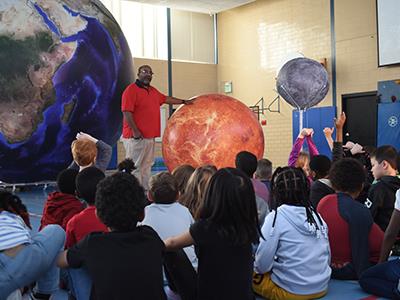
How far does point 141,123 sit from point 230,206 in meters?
3.95

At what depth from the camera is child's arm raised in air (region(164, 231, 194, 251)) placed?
2.52 metres

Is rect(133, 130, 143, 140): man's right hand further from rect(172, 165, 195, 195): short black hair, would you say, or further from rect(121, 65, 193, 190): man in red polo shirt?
rect(172, 165, 195, 195): short black hair

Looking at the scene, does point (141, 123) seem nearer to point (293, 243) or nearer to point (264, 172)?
point (264, 172)

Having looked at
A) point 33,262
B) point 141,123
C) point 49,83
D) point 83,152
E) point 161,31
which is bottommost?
point 33,262

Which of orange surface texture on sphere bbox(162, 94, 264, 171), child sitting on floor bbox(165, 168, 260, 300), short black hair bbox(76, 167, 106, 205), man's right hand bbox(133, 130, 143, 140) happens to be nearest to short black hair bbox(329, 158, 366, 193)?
child sitting on floor bbox(165, 168, 260, 300)

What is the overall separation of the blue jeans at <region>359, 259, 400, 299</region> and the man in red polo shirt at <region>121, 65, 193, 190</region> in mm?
3309

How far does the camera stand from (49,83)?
19.2 ft

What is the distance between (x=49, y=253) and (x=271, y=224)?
1.30 meters

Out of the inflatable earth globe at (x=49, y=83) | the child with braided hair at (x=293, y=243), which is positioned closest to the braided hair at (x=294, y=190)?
the child with braided hair at (x=293, y=243)

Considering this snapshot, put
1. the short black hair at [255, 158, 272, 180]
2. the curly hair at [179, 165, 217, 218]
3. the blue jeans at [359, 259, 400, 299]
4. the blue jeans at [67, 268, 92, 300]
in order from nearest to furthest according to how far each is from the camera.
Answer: the blue jeans at [67, 268, 92, 300]
the blue jeans at [359, 259, 400, 299]
the curly hair at [179, 165, 217, 218]
the short black hair at [255, 158, 272, 180]

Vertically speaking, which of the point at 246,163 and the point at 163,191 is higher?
the point at 246,163

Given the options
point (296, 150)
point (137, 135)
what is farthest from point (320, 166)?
point (137, 135)

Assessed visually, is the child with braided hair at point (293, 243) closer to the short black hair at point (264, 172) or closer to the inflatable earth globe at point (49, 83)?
Answer: the short black hair at point (264, 172)

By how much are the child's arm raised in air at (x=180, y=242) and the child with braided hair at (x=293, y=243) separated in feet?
2.22
